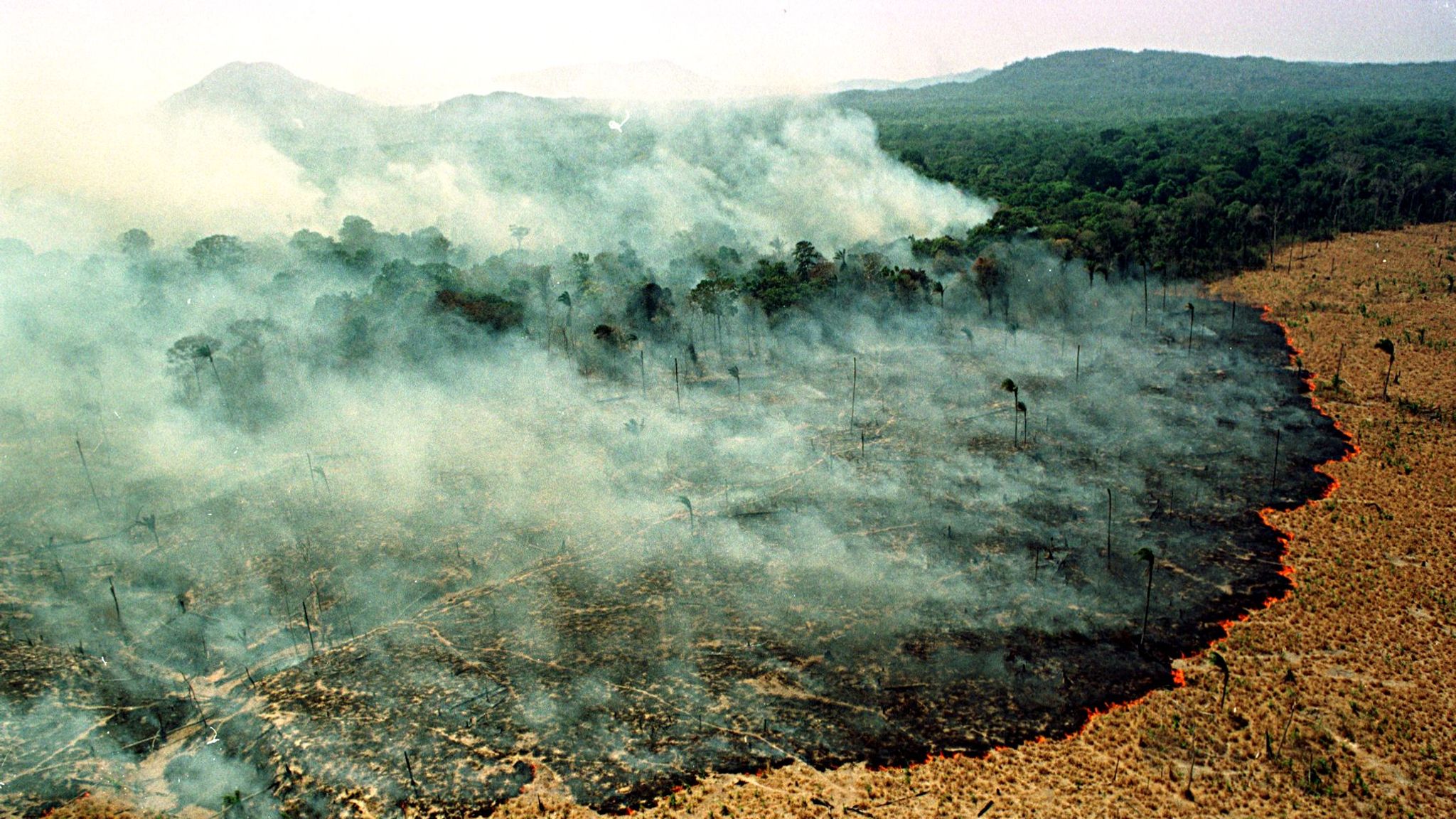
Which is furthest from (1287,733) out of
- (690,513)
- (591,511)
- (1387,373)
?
(1387,373)

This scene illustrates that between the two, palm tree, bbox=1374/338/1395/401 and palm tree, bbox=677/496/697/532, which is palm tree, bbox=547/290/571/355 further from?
palm tree, bbox=1374/338/1395/401

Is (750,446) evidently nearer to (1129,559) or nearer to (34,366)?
(1129,559)

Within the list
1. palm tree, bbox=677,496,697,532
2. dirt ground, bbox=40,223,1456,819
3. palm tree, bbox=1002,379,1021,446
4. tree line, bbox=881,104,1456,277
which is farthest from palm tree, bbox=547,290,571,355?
dirt ground, bbox=40,223,1456,819

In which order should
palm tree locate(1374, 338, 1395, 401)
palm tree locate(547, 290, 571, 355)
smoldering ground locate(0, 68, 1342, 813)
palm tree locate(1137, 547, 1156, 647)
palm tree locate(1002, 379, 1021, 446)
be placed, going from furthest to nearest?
1. palm tree locate(547, 290, 571, 355)
2. palm tree locate(1374, 338, 1395, 401)
3. palm tree locate(1002, 379, 1021, 446)
4. palm tree locate(1137, 547, 1156, 647)
5. smoldering ground locate(0, 68, 1342, 813)

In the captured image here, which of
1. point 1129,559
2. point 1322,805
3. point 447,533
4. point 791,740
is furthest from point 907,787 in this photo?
point 447,533

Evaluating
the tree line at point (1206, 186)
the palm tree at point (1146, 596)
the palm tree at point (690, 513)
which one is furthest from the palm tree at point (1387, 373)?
the palm tree at point (690, 513)
